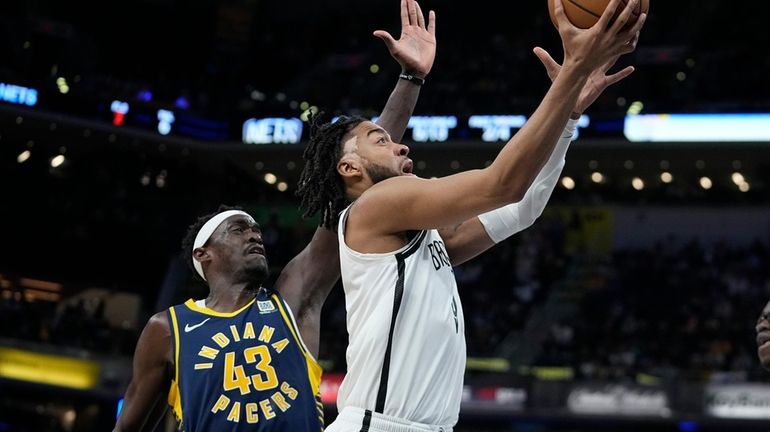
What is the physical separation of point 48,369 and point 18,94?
569 cm

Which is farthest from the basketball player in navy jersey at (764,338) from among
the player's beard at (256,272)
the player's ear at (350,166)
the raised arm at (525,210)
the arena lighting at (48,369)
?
the arena lighting at (48,369)

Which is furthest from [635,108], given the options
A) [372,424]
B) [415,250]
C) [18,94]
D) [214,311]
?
[372,424]

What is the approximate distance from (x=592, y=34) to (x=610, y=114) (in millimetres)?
19172

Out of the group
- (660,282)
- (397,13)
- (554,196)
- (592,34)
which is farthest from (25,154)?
(592,34)

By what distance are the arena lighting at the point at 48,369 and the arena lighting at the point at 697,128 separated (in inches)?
453

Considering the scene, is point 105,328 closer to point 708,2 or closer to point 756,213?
point 756,213

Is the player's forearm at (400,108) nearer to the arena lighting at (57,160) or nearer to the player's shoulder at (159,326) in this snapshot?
the player's shoulder at (159,326)

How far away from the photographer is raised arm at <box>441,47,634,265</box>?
13.1 feet

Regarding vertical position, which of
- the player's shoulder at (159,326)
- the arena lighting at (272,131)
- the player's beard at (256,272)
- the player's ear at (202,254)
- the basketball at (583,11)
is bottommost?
the player's shoulder at (159,326)

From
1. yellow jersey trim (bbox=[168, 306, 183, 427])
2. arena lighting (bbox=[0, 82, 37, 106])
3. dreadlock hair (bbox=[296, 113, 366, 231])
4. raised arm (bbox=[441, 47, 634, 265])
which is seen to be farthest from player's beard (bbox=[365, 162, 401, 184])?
arena lighting (bbox=[0, 82, 37, 106])

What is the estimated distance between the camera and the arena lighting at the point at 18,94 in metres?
22.0

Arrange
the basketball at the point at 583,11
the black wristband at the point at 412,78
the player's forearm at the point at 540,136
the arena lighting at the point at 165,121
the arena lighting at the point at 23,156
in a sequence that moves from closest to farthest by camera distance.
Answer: the player's forearm at the point at 540,136 → the basketball at the point at 583,11 → the black wristband at the point at 412,78 → the arena lighting at the point at 165,121 → the arena lighting at the point at 23,156

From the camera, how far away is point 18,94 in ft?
72.4

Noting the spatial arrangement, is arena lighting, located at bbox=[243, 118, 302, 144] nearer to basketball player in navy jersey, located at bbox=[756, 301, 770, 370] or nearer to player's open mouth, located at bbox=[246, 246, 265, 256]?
player's open mouth, located at bbox=[246, 246, 265, 256]
